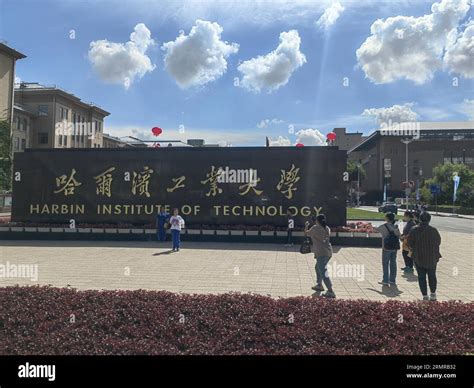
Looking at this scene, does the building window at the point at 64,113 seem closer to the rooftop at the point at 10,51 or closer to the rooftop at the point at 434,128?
the rooftop at the point at 10,51

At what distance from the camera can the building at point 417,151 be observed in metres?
74.4

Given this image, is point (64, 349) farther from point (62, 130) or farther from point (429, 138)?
point (429, 138)

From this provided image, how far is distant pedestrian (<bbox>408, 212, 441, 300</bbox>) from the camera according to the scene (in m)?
7.07

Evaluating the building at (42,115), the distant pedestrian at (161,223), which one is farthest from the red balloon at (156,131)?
the building at (42,115)

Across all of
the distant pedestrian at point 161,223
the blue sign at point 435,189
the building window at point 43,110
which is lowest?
the distant pedestrian at point 161,223

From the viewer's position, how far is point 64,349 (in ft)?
14.9

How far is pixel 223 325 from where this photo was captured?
5.04 m

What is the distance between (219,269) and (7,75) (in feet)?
188

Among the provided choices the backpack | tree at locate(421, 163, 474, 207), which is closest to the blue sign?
tree at locate(421, 163, 474, 207)

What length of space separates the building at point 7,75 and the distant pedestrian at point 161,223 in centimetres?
4751

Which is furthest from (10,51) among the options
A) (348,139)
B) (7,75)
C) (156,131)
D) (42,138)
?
(348,139)

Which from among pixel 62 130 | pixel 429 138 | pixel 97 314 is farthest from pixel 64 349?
pixel 429 138
